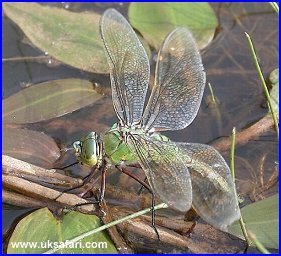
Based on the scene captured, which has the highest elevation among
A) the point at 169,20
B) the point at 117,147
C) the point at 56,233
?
the point at 169,20

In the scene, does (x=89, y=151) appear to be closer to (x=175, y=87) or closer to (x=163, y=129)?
(x=163, y=129)

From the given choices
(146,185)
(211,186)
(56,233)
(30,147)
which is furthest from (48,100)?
(211,186)

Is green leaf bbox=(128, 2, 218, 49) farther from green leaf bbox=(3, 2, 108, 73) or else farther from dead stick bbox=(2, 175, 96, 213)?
dead stick bbox=(2, 175, 96, 213)

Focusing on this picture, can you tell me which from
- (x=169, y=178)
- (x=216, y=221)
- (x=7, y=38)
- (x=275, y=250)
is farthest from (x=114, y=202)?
(x=7, y=38)

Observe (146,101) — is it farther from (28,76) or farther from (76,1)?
(76,1)

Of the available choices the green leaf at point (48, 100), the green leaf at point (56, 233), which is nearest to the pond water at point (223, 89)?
the green leaf at point (48, 100)

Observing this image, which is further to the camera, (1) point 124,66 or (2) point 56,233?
(1) point 124,66
